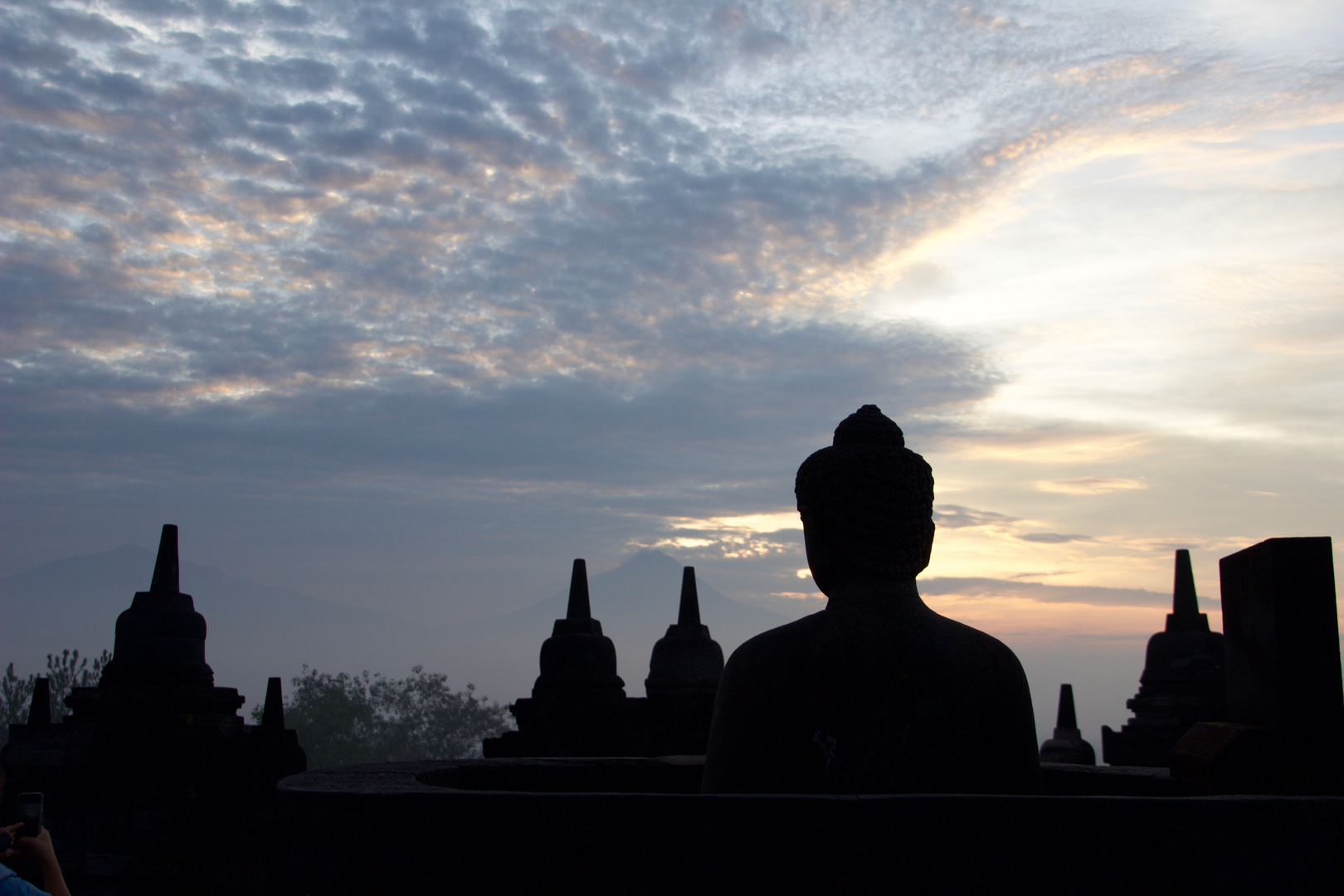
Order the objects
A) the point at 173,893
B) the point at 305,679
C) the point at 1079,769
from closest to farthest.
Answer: the point at 1079,769 < the point at 173,893 < the point at 305,679

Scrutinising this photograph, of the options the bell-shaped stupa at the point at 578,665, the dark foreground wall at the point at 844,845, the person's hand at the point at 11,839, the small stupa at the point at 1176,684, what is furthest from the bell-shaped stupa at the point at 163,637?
the small stupa at the point at 1176,684

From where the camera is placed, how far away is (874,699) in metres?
3.39

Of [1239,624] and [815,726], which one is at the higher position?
[1239,624]

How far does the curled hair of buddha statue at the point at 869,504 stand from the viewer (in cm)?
378

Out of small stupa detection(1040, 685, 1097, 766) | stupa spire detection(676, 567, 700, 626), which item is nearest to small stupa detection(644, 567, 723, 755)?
stupa spire detection(676, 567, 700, 626)

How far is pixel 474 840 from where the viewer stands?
287 centimetres

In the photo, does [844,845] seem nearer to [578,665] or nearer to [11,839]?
[11,839]

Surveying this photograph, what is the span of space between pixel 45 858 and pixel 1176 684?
15.2 m

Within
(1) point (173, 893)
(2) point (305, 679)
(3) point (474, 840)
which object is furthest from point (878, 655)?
(2) point (305, 679)

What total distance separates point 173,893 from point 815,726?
1110 cm

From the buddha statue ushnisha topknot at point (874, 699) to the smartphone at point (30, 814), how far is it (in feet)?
7.72

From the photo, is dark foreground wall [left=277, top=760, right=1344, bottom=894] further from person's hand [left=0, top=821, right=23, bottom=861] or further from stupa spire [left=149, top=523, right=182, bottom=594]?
stupa spire [left=149, top=523, right=182, bottom=594]

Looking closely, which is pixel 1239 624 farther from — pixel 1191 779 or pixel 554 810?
pixel 554 810

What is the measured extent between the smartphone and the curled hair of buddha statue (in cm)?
288
